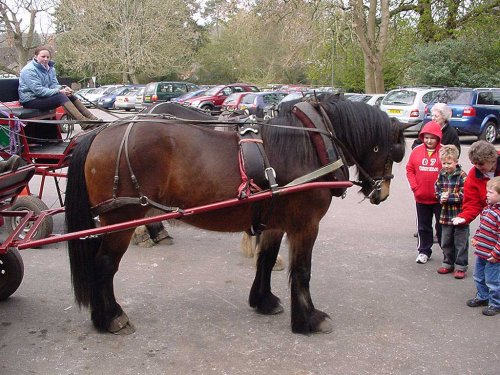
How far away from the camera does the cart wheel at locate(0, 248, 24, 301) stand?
4.36 meters

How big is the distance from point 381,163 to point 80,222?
7.70 ft

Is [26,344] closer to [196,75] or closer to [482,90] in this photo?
[482,90]

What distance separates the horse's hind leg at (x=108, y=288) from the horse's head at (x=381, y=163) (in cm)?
189

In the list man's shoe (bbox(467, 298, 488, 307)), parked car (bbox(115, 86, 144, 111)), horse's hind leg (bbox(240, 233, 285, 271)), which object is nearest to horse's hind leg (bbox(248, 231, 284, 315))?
horse's hind leg (bbox(240, 233, 285, 271))

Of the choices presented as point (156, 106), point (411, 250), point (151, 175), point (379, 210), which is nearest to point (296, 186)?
point (151, 175)

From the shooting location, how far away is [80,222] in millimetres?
3822

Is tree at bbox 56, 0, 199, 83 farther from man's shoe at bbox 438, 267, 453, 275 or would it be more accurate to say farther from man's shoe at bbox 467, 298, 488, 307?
man's shoe at bbox 467, 298, 488, 307

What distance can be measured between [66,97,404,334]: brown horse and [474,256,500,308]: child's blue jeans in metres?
1.28

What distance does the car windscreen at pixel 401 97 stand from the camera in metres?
17.3

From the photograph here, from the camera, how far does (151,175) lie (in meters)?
3.70

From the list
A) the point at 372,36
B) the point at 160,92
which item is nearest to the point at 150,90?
the point at 160,92

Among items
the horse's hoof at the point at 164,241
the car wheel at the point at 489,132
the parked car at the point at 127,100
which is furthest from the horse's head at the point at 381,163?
the parked car at the point at 127,100

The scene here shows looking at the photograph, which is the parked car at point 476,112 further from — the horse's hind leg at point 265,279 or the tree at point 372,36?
the horse's hind leg at point 265,279

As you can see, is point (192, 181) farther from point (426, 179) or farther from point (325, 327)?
point (426, 179)
